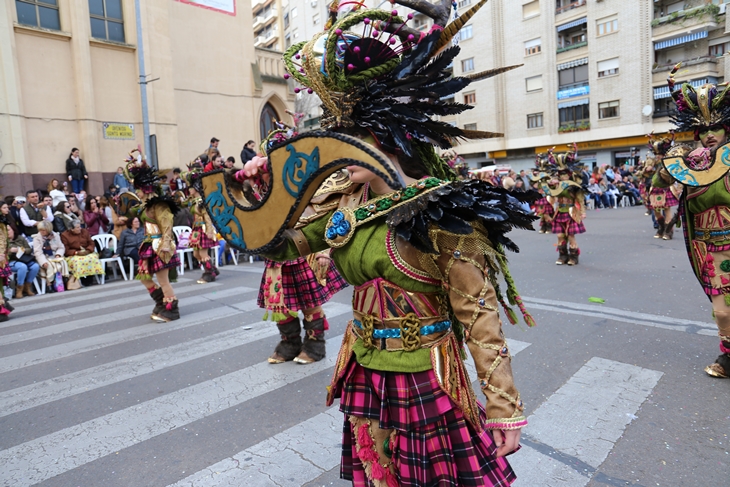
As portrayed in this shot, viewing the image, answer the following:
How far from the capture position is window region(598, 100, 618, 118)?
105 feet

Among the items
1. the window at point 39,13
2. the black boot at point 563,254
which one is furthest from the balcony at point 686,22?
the window at point 39,13

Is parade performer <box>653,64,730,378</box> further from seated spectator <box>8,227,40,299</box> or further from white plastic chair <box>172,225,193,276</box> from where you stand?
seated spectator <box>8,227,40,299</box>

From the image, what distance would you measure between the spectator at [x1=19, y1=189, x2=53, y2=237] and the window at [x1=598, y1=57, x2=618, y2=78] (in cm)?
3259

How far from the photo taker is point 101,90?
15.2 meters

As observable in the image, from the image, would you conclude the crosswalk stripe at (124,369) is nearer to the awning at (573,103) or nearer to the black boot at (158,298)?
the black boot at (158,298)

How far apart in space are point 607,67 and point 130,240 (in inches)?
1249

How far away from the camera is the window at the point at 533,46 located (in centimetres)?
3457

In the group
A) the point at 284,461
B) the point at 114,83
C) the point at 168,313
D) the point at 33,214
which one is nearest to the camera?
the point at 284,461

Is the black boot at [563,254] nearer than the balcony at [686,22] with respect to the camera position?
Yes

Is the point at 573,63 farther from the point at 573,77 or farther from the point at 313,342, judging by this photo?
the point at 313,342

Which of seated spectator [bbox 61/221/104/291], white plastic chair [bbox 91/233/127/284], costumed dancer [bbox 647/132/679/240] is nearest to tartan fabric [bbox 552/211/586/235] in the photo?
costumed dancer [bbox 647/132/679/240]

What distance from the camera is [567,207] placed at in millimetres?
9523

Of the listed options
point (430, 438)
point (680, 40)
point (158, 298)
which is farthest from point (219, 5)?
point (680, 40)

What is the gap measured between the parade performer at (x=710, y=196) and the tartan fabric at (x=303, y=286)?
3.09 meters
